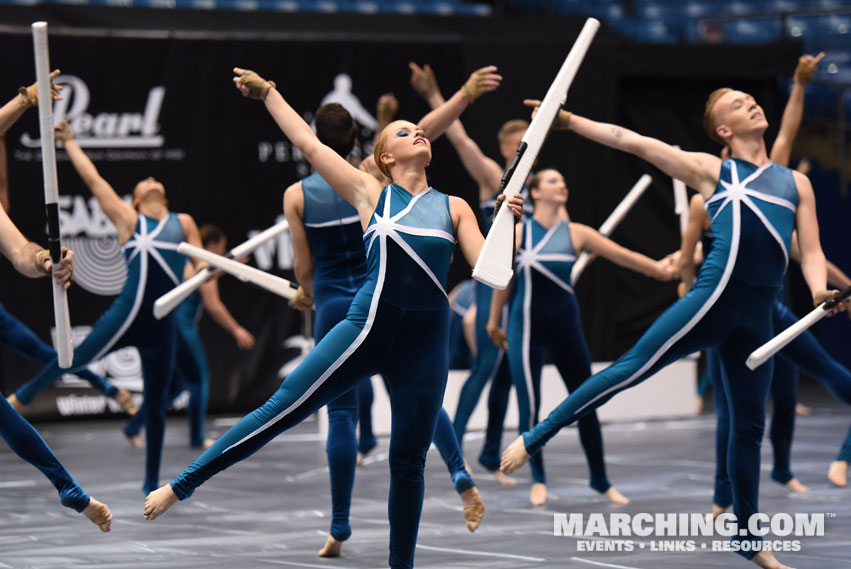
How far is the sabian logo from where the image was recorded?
827 centimetres

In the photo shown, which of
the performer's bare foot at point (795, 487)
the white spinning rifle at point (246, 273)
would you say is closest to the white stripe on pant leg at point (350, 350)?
the white spinning rifle at point (246, 273)

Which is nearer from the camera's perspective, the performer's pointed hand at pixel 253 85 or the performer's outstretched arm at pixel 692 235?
the performer's pointed hand at pixel 253 85

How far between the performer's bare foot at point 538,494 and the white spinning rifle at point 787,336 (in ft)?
5.13

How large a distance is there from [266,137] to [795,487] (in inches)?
198

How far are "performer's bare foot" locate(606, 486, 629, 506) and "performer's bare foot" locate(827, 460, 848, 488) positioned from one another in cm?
102

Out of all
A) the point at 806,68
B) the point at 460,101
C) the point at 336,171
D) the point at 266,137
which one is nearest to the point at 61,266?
the point at 336,171

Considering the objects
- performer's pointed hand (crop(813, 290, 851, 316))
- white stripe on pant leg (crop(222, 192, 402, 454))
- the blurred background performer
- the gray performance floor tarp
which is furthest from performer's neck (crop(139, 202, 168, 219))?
performer's pointed hand (crop(813, 290, 851, 316))

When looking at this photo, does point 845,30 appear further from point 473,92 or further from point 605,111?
point 473,92

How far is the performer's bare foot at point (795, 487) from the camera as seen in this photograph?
5.10 metres

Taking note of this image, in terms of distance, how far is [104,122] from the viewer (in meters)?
8.34

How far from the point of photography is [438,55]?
8.80 meters

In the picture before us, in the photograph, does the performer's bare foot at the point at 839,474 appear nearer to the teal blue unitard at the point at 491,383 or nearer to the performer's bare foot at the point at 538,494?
the performer's bare foot at the point at 538,494

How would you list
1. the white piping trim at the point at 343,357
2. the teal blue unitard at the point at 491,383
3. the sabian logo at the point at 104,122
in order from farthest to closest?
the sabian logo at the point at 104,122
the teal blue unitard at the point at 491,383
the white piping trim at the point at 343,357

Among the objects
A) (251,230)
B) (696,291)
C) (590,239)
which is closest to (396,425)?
(696,291)
